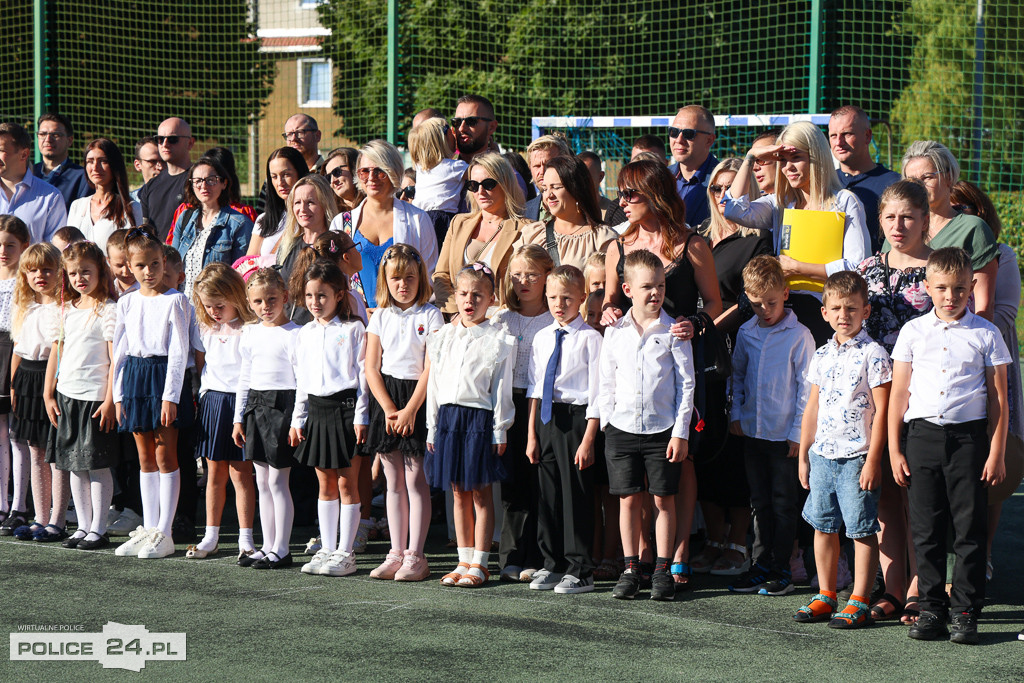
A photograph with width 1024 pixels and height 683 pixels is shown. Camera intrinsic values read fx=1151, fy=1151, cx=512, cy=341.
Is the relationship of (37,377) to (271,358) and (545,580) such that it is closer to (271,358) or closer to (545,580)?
(271,358)

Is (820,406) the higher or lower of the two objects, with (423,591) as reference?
higher

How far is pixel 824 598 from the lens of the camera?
4.52m

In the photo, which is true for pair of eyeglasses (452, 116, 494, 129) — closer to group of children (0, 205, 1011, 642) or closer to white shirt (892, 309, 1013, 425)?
group of children (0, 205, 1011, 642)

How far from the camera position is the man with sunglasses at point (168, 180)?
23.5 ft

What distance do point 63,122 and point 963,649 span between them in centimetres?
632

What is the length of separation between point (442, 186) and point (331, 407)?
1636 millimetres

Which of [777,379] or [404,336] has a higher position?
[404,336]

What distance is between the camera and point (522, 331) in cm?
520

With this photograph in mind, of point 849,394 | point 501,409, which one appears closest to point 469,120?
point 501,409

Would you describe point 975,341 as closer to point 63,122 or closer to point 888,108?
point 63,122

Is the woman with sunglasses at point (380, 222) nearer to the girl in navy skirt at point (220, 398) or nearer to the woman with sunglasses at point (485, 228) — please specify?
the woman with sunglasses at point (485, 228)

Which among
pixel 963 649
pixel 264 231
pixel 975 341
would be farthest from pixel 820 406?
pixel 264 231

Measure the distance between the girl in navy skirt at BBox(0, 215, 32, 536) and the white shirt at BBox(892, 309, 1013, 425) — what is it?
177 inches

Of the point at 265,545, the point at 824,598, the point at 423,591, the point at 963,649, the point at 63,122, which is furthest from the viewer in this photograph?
the point at 63,122
